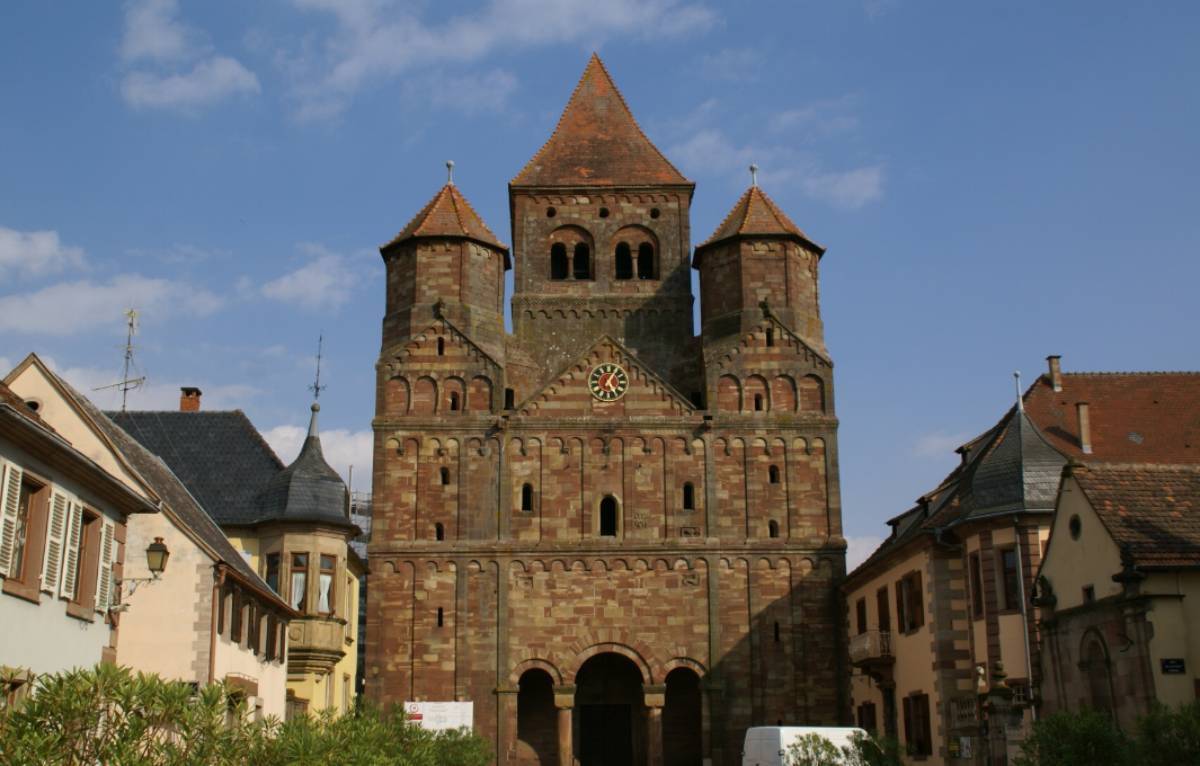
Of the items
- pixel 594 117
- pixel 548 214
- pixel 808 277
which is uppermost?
pixel 594 117

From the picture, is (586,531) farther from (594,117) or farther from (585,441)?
(594,117)

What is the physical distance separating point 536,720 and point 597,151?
22.2m

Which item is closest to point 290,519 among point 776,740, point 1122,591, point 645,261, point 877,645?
point 776,740

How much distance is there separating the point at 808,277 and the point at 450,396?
1347 centimetres

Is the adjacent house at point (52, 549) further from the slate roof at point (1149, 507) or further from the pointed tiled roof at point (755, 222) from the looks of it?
the pointed tiled roof at point (755, 222)

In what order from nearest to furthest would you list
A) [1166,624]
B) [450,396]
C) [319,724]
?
1. [319,724]
2. [1166,624]
3. [450,396]

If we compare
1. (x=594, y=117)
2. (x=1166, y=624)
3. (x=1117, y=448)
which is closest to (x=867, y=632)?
(x=1117, y=448)

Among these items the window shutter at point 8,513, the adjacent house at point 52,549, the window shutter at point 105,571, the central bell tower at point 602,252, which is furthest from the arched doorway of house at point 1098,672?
the central bell tower at point 602,252

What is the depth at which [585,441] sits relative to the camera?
45.1m

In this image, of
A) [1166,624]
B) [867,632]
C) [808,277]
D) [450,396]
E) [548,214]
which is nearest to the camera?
[1166,624]

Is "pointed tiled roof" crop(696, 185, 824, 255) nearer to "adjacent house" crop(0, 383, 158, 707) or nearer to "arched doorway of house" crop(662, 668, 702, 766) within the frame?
"arched doorway of house" crop(662, 668, 702, 766)

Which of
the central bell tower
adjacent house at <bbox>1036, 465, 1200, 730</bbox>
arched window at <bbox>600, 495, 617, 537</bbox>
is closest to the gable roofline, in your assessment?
the central bell tower

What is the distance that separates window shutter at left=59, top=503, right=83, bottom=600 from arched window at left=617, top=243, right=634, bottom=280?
106 feet

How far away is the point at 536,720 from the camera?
44.2 metres
